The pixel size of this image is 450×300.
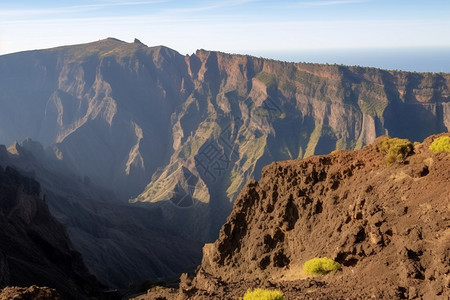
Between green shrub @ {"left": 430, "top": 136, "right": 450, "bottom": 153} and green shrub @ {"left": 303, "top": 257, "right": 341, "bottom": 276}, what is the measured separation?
364 inches

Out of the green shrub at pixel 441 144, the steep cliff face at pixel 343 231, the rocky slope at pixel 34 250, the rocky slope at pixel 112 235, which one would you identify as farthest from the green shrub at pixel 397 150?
the rocky slope at pixel 112 235

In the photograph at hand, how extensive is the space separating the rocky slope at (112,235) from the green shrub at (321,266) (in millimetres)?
57280

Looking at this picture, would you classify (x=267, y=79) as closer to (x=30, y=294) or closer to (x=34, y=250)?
(x=34, y=250)

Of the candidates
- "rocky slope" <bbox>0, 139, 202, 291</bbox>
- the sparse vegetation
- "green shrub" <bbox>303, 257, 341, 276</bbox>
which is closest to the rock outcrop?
"green shrub" <bbox>303, 257, 341, 276</bbox>

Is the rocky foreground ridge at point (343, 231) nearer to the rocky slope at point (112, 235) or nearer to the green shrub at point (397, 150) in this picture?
the green shrub at point (397, 150)

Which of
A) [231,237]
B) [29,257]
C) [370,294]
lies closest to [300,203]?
[231,237]

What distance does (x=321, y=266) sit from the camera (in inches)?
966

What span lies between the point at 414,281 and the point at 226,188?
484 feet

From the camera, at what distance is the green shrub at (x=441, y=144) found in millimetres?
26547

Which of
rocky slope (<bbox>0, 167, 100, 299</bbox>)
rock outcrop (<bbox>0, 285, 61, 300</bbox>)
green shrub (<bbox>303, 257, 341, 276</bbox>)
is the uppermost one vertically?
rock outcrop (<bbox>0, 285, 61, 300</bbox>)

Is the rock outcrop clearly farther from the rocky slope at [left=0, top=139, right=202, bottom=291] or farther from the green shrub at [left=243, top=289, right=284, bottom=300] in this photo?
the rocky slope at [left=0, top=139, right=202, bottom=291]

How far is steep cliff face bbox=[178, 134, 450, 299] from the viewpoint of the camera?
63.9 feet

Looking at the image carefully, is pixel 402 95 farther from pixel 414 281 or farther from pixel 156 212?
pixel 414 281

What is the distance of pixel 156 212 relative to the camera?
13638cm
